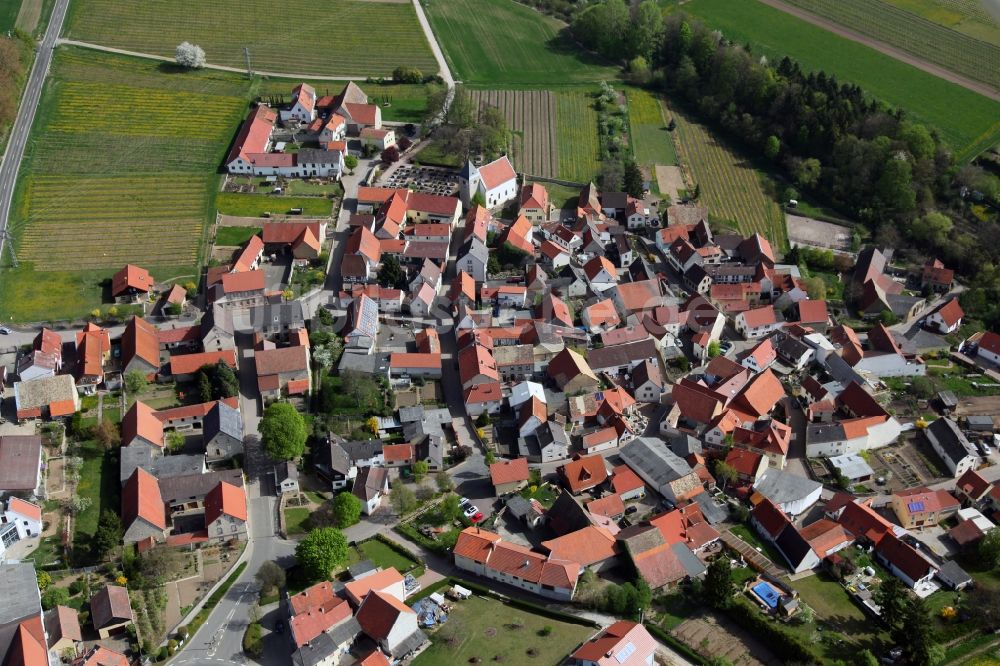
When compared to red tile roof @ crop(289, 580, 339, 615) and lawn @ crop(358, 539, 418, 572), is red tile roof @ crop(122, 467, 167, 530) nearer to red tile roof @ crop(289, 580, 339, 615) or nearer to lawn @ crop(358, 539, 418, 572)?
red tile roof @ crop(289, 580, 339, 615)

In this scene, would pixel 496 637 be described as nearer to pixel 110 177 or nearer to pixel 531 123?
pixel 110 177

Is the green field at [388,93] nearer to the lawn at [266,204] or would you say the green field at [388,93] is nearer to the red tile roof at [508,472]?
the lawn at [266,204]

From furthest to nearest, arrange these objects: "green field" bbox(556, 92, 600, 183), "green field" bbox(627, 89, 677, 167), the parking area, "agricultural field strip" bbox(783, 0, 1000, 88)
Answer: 1. "agricultural field strip" bbox(783, 0, 1000, 88)
2. "green field" bbox(627, 89, 677, 167)
3. "green field" bbox(556, 92, 600, 183)
4. the parking area

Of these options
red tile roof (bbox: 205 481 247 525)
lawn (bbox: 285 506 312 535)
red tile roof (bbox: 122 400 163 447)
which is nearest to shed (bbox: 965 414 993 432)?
lawn (bbox: 285 506 312 535)

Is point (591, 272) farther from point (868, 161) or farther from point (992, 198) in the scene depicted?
point (992, 198)

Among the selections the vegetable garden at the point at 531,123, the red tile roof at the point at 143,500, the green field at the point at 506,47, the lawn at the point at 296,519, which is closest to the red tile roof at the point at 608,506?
A: the lawn at the point at 296,519
